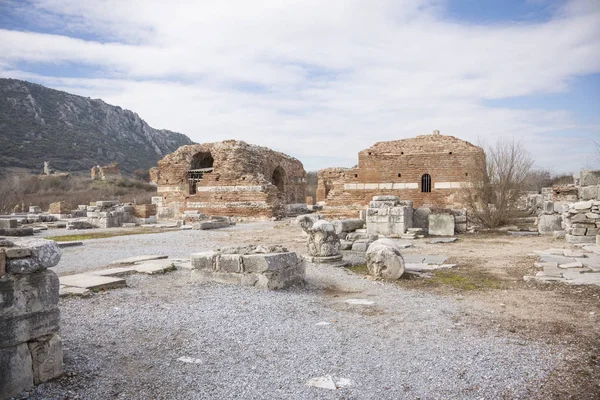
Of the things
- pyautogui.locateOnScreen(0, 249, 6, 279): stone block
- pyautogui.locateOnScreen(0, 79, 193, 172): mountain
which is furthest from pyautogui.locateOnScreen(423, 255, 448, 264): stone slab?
pyautogui.locateOnScreen(0, 79, 193, 172): mountain

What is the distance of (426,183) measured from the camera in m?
23.5

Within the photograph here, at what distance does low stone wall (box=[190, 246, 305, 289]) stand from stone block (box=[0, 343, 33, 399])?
383cm

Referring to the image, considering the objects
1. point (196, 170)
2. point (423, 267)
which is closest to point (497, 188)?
point (423, 267)

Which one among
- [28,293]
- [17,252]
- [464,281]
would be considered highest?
[17,252]

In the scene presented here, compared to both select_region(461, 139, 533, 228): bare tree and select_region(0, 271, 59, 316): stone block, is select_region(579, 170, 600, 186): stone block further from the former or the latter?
select_region(0, 271, 59, 316): stone block

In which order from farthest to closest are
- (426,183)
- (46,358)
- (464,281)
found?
(426,183) → (464,281) → (46,358)

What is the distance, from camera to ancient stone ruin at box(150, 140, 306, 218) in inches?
991

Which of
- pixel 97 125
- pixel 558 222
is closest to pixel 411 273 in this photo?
pixel 558 222

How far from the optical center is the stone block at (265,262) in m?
6.94

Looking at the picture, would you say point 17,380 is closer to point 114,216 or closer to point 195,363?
point 195,363

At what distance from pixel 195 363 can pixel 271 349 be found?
0.78 m

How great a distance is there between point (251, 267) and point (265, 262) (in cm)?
29

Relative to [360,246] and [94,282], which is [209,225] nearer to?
[360,246]

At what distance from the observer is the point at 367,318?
5.58 m
